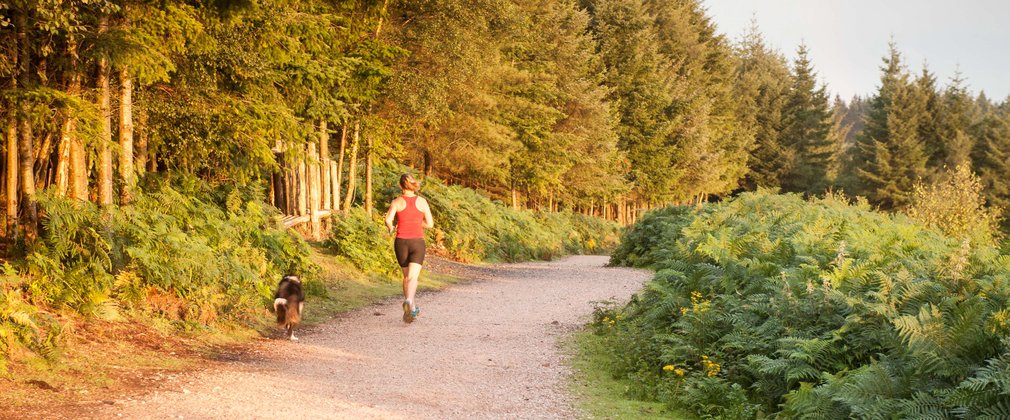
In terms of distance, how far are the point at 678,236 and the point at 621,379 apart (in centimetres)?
1112

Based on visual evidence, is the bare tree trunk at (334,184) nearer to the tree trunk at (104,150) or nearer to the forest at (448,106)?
the forest at (448,106)

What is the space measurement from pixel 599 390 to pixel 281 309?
164 inches

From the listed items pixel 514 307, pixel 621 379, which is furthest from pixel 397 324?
pixel 621 379

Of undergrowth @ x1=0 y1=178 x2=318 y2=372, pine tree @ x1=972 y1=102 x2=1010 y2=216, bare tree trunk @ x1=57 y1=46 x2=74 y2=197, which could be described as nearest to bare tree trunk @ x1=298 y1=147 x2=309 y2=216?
undergrowth @ x1=0 y1=178 x2=318 y2=372

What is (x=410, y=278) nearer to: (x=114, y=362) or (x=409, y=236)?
(x=409, y=236)

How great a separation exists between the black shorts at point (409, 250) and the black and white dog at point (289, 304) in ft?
5.14

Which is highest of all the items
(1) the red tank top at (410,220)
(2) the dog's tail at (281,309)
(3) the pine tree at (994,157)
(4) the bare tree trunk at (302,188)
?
(3) the pine tree at (994,157)

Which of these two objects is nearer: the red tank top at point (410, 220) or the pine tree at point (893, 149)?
the red tank top at point (410, 220)

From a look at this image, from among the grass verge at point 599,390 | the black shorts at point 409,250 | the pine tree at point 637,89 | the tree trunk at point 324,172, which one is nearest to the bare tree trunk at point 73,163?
the black shorts at point 409,250

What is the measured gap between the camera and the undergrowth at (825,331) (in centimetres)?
524

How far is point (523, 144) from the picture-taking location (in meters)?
36.1

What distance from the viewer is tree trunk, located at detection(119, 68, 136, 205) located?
10234 mm

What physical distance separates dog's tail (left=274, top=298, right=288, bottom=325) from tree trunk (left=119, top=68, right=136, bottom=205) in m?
2.32

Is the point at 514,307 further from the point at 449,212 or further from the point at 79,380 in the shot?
the point at 449,212
